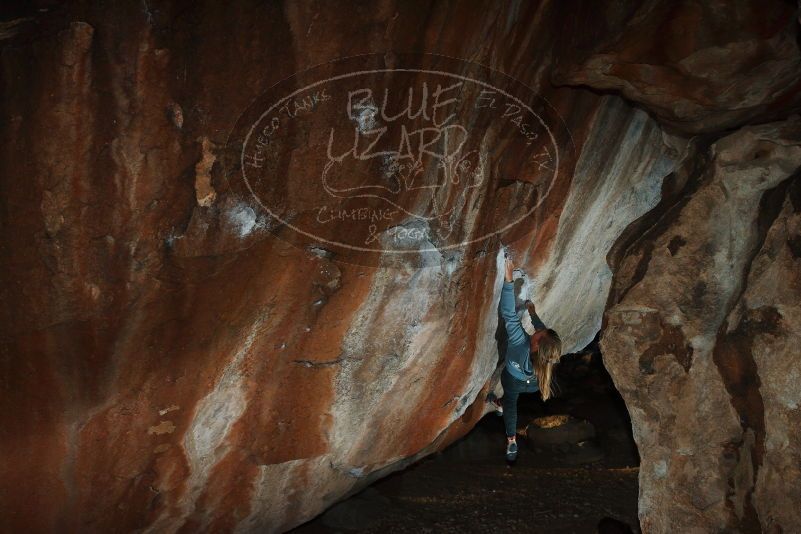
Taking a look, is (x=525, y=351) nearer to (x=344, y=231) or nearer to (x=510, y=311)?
(x=510, y=311)

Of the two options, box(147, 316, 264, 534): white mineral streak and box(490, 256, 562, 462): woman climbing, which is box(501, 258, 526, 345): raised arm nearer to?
box(490, 256, 562, 462): woman climbing

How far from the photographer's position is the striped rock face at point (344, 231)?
10.3 ft

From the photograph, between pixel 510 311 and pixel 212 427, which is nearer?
pixel 212 427

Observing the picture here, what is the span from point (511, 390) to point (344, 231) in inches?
84.8

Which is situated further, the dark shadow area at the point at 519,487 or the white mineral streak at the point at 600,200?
the dark shadow area at the point at 519,487

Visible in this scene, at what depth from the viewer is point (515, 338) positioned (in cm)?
488

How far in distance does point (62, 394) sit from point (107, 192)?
1.18 meters

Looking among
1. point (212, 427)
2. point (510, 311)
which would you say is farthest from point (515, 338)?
point (212, 427)

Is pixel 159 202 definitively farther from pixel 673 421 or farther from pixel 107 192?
pixel 673 421

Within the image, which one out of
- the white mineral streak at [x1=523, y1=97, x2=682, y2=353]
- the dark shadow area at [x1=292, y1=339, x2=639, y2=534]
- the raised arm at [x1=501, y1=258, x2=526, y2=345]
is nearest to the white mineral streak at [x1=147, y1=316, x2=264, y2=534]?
the raised arm at [x1=501, y1=258, x2=526, y2=345]

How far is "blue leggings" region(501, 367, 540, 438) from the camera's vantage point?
5.12m

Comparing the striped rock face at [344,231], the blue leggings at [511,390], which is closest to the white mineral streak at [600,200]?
the striped rock face at [344,231]

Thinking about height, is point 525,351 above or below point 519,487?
above

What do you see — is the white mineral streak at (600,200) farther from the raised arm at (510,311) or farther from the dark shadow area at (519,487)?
the dark shadow area at (519,487)
